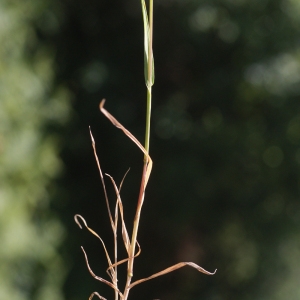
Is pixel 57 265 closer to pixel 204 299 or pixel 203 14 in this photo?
pixel 204 299

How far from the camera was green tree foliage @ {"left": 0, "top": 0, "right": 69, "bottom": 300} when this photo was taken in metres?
2.39

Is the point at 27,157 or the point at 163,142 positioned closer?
the point at 27,157

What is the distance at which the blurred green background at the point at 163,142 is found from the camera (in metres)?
2.57

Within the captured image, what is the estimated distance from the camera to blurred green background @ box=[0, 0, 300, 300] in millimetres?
2570

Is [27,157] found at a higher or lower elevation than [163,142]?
higher

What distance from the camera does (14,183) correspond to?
8.19 ft

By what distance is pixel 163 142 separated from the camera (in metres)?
3.03

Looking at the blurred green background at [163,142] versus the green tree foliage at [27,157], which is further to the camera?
the blurred green background at [163,142]

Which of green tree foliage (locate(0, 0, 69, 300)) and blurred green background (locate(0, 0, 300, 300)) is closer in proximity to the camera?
green tree foliage (locate(0, 0, 69, 300))

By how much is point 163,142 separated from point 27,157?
2.76ft

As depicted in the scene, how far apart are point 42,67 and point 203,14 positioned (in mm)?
906

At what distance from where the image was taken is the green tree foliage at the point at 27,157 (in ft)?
7.84

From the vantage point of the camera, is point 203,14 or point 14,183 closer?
point 14,183

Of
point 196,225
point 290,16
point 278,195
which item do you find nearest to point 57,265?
point 196,225
